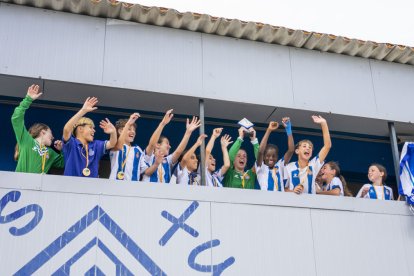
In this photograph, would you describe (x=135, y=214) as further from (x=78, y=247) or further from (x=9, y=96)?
(x=9, y=96)

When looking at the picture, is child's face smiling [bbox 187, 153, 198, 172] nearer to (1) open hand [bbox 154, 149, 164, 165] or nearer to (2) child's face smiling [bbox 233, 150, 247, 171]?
(1) open hand [bbox 154, 149, 164, 165]

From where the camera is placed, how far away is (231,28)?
8.55 metres

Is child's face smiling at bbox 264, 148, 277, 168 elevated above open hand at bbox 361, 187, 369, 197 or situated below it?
above

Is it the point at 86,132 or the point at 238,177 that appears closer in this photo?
the point at 86,132

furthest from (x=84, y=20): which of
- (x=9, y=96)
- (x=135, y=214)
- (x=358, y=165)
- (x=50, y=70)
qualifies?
(x=358, y=165)

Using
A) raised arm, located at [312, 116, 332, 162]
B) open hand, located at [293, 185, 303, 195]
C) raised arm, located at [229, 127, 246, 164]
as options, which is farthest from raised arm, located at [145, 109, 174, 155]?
raised arm, located at [312, 116, 332, 162]

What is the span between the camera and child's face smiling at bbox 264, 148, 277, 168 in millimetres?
8238

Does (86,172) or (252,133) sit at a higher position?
(252,133)

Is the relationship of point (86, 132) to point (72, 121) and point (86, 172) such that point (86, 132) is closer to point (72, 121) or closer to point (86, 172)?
point (72, 121)

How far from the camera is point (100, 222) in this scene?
6.75m

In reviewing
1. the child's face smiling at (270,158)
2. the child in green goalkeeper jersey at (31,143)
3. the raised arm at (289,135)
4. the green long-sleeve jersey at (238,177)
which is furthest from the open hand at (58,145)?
the raised arm at (289,135)

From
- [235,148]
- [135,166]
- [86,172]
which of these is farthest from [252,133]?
[86,172]

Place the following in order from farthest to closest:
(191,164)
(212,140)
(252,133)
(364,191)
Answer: (364,191) → (252,133) → (191,164) → (212,140)

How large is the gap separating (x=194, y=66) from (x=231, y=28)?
77cm
